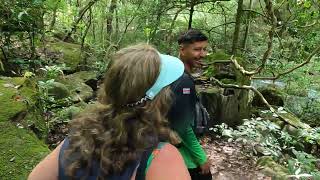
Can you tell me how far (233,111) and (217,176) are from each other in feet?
7.07

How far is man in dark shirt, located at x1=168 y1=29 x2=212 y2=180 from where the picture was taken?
2.41 m

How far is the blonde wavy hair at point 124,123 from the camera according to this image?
135 cm

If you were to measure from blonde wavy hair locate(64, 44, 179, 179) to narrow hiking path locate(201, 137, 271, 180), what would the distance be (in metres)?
3.93

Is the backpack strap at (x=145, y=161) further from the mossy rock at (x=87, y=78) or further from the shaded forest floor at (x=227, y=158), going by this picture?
the mossy rock at (x=87, y=78)

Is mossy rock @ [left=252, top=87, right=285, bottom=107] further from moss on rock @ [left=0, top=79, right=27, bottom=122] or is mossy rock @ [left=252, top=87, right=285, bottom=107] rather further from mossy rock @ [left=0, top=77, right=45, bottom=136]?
moss on rock @ [left=0, top=79, right=27, bottom=122]

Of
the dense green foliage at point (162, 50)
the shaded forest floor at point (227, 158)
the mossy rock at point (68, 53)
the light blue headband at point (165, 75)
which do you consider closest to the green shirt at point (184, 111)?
the light blue headband at point (165, 75)

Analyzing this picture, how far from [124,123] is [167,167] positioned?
0.22 metres

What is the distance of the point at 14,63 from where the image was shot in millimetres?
6406

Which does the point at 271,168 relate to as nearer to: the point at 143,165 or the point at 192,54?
the point at 192,54

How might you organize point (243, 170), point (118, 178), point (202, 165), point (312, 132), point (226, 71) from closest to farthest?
point (118, 178)
point (202, 165)
point (312, 132)
point (243, 170)
point (226, 71)

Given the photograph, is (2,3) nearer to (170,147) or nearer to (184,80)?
(184,80)

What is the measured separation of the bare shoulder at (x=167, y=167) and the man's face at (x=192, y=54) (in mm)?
1675

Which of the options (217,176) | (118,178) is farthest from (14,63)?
(118,178)

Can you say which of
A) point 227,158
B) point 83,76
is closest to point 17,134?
point 227,158
